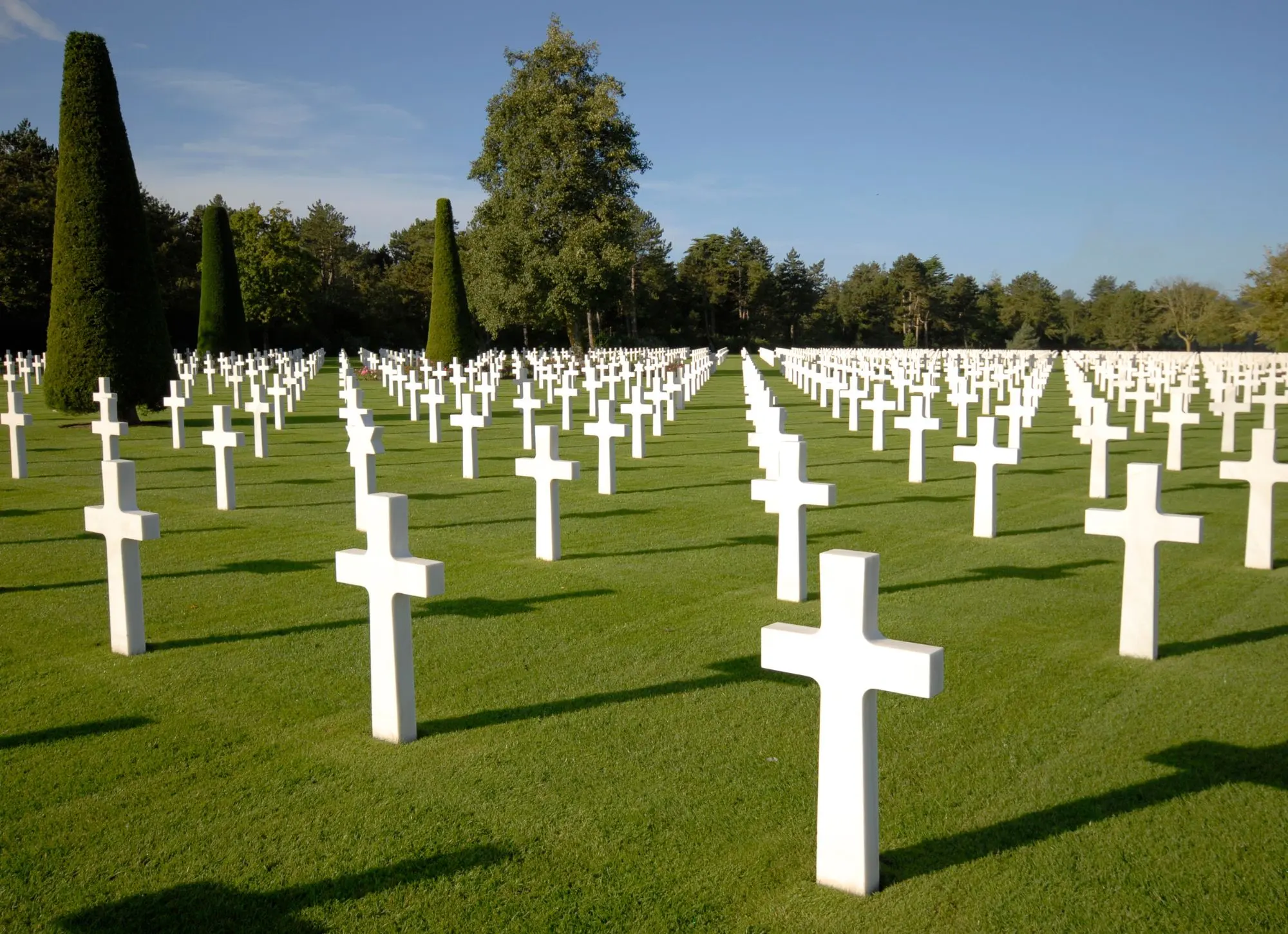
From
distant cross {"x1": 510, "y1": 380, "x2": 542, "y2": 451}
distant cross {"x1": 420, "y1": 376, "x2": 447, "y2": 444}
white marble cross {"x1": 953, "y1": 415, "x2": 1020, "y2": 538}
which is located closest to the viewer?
white marble cross {"x1": 953, "y1": 415, "x2": 1020, "y2": 538}

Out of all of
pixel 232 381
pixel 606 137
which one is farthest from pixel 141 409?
pixel 606 137

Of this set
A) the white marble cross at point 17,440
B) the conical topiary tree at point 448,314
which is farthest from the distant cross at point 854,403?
the conical topiary tree at point 448,314

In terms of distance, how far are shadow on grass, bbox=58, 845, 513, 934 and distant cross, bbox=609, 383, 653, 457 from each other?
420 inches

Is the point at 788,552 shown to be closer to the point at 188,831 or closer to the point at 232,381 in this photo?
the point at 188,831

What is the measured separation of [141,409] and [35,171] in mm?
30754

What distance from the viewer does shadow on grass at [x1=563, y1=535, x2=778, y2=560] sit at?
24.9ft

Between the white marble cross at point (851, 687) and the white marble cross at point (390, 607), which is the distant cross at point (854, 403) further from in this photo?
the white marble cross at point (851, 687)

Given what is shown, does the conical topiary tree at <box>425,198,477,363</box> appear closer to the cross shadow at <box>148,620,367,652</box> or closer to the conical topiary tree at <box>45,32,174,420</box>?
the conical topiary tree at <box>45,32,174,420</box>

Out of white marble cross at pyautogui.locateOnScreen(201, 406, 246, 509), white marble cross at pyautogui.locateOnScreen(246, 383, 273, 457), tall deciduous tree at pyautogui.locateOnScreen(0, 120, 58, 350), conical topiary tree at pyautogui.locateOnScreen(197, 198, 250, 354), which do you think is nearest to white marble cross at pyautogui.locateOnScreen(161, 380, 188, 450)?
white marble cross at pyautogui.locateOnScreen(246, 383, 273, 457)

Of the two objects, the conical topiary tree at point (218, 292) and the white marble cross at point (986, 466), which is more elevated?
the conical topiary tree at point (218, 292)

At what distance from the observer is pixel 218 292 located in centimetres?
3734

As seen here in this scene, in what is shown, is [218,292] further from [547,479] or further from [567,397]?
[547,479]

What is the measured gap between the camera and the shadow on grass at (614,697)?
14.0 ft

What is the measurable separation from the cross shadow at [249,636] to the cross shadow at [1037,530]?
520 centimetres
